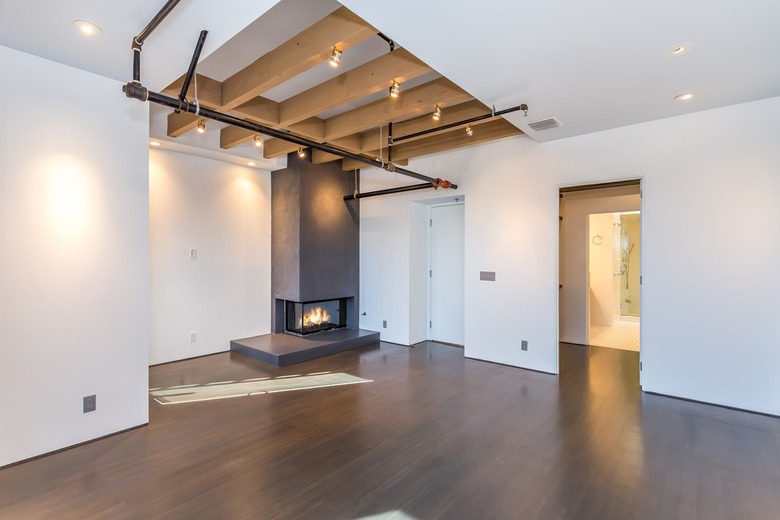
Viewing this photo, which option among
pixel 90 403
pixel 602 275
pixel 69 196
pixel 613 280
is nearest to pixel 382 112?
pixel 69 196

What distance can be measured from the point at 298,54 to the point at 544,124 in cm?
267

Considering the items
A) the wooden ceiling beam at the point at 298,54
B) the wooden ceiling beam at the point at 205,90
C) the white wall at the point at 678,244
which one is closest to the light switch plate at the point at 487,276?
the white wall at the point at 678,244

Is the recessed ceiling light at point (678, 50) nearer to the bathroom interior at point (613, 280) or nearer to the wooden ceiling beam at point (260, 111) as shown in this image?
the wooden ceiling beam at point (260, 111)

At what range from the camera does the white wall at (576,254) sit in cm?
614

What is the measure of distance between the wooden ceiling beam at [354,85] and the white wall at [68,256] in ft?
4.68

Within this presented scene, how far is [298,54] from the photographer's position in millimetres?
2770

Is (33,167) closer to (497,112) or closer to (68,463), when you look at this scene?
(68,463)

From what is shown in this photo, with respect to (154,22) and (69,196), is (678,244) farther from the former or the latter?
(69,196)

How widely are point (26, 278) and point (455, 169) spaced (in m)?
4.83

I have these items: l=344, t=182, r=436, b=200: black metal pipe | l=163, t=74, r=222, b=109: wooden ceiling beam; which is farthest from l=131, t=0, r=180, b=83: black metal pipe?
l=344, t=182, r=436, b=200: black metal pipe

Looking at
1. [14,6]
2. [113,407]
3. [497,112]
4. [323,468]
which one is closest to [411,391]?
[323,468]

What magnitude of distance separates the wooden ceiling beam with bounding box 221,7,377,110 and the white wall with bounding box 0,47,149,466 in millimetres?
842

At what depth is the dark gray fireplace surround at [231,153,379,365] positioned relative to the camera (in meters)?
5.83

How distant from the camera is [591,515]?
6.88ft
